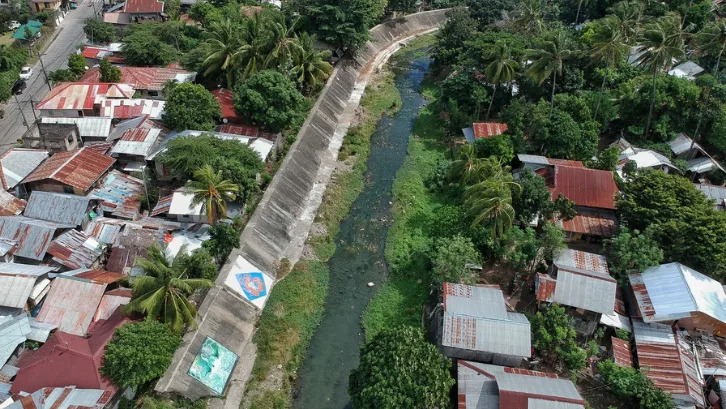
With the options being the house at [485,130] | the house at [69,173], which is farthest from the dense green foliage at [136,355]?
the house at [485,130]

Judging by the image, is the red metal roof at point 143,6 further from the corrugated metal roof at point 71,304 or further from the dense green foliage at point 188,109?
the corrugated metal roof at point 71,304

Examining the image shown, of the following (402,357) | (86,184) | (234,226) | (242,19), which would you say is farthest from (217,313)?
(242,19)

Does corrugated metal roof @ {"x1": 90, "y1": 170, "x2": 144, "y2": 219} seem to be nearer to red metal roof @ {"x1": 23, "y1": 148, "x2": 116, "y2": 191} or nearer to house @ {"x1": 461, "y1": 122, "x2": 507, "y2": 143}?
red metal roof @ {"x1": 23, "y1": 148, "x2": 116, "y2": 191}

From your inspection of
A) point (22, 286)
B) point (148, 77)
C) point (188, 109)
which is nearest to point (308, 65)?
point (188, 109)

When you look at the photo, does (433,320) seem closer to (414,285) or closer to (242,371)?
(414,285)

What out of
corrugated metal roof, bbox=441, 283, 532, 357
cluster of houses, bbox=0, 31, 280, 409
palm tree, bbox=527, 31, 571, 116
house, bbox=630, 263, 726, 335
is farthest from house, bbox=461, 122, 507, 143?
corrugated metal roof, bbox=441, 283, 532, 357

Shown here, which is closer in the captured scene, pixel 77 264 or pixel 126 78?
pixel 77 264

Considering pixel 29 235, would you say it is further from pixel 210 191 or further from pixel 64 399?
pixel 64 399
